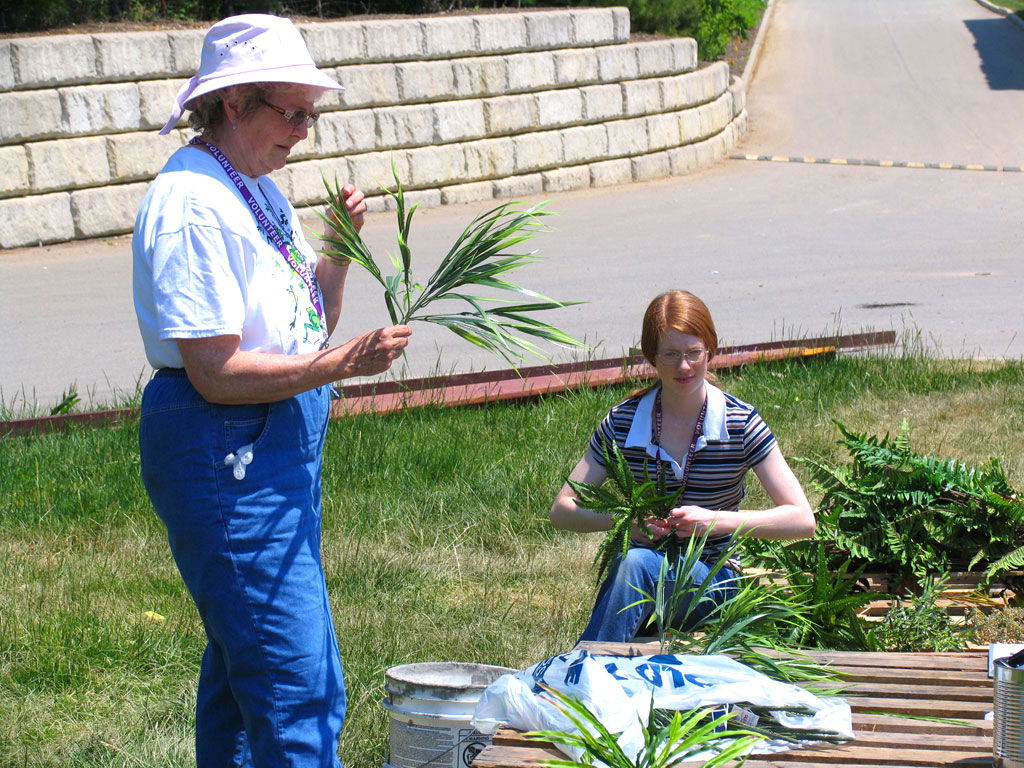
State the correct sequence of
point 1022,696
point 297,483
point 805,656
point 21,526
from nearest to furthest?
point 1022,696, point 297,483, point 805,656, point 21,526

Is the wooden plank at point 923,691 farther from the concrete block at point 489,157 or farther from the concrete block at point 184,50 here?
the concrete block at point 489,157

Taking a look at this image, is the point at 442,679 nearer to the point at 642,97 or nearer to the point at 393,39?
the point at 393,39

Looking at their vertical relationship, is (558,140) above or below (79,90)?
below

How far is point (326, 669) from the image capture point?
2.64m

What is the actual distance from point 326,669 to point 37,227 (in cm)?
918

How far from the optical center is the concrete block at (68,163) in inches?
416

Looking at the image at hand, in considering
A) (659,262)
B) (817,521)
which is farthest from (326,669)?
(659,262)

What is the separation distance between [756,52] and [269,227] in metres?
21.6

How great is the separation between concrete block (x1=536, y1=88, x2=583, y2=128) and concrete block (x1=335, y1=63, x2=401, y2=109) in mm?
1879

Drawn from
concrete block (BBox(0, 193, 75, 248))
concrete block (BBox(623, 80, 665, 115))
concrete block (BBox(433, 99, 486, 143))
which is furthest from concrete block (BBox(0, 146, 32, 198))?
concrete block (BBox(623, 80, 665, 115))

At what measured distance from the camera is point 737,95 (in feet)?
58.2

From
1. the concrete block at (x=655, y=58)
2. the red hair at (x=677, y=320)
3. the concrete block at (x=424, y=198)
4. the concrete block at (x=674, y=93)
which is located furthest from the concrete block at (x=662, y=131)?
the red hair at (x=677, y=320)

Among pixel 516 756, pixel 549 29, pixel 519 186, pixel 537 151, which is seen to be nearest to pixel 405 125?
pixel 519 186

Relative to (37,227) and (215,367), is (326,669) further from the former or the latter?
(37,227)
